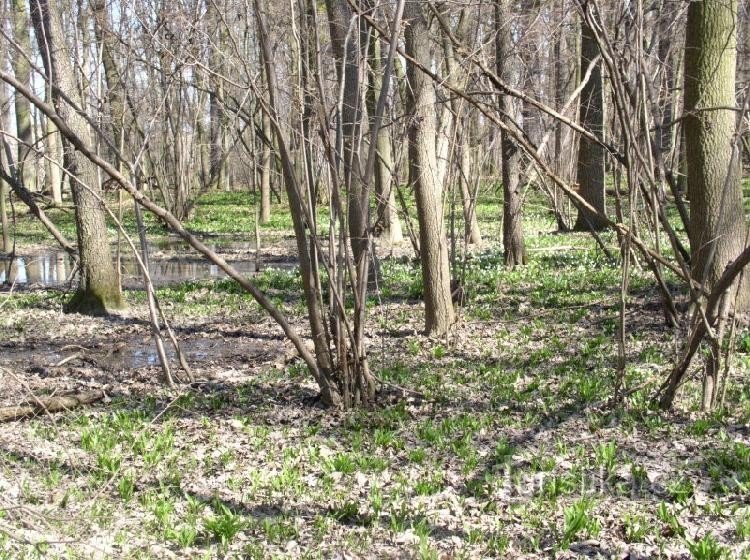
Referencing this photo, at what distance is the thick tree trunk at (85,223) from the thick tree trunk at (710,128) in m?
7.60

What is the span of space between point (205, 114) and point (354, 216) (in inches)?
1213

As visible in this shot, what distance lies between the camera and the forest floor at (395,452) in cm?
460

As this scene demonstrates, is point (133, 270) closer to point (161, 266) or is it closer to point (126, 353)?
point (161, 266)

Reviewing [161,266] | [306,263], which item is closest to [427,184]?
[306,263]

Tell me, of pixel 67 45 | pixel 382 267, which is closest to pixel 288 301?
pixel 382 267

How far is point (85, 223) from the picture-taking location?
11539mm

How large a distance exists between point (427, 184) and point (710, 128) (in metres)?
2.95

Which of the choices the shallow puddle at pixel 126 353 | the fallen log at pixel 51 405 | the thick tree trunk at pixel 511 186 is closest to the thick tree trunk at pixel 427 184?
the shallow puddle at pixel 126 353

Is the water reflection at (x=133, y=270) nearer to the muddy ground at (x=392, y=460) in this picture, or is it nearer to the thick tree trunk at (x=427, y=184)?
the muddy ground at (x=392, y=460)

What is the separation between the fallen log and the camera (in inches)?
268

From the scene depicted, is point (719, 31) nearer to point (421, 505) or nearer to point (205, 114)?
point (421, 505)

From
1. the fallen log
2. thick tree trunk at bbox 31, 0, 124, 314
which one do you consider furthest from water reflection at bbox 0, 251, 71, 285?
the fallen log

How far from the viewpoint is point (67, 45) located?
11469 millimetres

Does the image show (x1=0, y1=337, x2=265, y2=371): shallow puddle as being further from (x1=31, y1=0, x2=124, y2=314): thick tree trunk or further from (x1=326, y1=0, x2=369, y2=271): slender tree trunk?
(x1=326, y1=0, x2=369, y2=271): slender tree trunk
